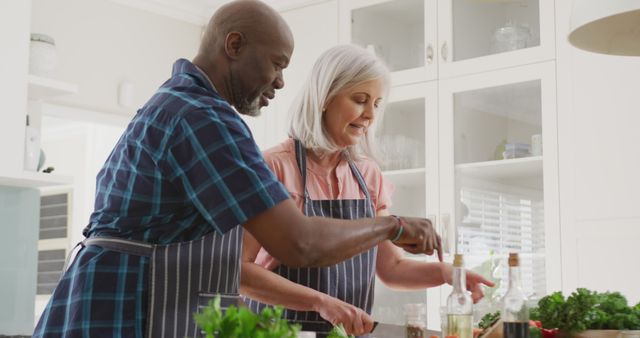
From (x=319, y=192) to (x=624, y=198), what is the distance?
154cm

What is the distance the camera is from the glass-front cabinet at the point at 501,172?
3.43 metres

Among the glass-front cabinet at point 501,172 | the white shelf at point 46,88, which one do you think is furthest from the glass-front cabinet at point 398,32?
the white shelf at point 46,88

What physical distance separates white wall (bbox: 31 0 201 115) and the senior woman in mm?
2245

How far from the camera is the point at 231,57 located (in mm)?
1617

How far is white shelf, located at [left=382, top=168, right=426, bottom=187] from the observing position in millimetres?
3859

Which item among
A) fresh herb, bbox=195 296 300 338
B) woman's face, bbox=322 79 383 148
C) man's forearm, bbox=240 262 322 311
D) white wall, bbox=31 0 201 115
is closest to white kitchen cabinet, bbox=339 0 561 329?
white wall, bbox=31 0 201 115

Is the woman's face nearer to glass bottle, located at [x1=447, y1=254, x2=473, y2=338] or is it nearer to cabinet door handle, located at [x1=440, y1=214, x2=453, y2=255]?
glass bottle, located at [x1=447, y1=254, x2=473, y2=338]

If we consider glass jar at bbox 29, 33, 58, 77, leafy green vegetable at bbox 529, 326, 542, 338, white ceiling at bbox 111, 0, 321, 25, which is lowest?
leafy green vegetable at bbox 529, 326, 542, 338

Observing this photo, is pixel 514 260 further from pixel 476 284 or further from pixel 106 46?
pixel 106 46

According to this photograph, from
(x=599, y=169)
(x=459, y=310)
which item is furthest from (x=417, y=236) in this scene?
(x=599, y=169)

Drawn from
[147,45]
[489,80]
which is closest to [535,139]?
[489,80]

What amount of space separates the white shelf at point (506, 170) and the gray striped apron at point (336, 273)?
1.46m

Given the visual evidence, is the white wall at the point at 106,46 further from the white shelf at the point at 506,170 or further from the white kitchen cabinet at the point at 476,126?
the white shelf at the point at 506,170

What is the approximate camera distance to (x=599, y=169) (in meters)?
3.29
